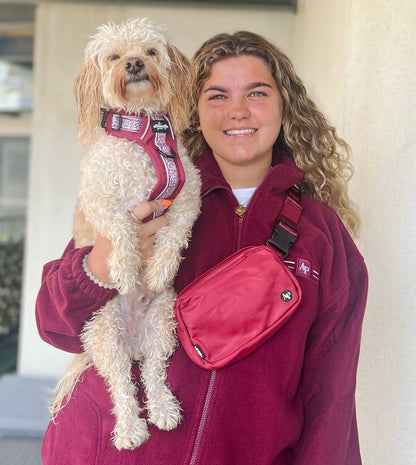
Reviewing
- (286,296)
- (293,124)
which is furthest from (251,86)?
(286,296)

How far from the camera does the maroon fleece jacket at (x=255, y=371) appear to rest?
1688 millimetres

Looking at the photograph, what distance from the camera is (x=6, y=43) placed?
284 inches

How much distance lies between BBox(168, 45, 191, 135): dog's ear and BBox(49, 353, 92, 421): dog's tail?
932 mm

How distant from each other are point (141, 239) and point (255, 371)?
0.62m

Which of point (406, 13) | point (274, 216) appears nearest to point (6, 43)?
point (406, 13)

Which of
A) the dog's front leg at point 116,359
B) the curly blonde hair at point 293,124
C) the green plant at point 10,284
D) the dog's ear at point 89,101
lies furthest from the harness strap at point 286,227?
the green plant at point 10,284

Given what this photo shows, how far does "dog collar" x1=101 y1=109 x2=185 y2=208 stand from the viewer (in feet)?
6.07

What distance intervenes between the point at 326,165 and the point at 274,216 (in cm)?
47

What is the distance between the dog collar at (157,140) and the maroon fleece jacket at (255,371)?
0.59 ft

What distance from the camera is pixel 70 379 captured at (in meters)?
2.02

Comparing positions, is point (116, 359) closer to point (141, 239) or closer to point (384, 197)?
point (141, 239)

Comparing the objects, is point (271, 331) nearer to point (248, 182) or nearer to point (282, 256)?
point (282, 256)

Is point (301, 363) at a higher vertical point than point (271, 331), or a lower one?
lower

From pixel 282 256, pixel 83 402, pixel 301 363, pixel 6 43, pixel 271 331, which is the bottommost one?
pixel 83 402
